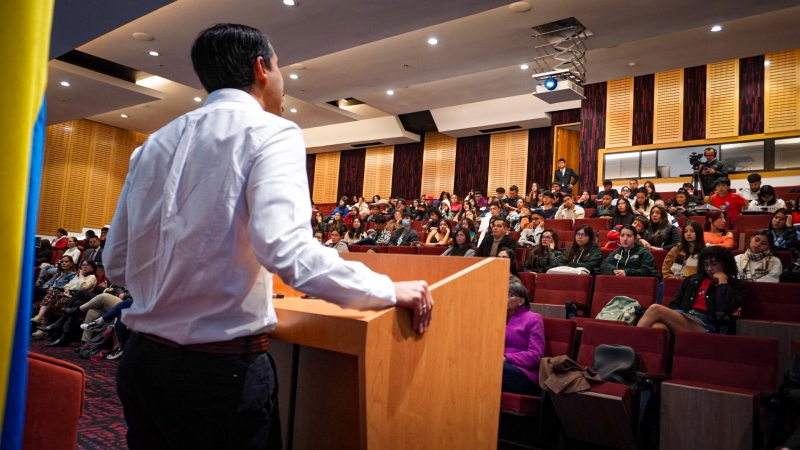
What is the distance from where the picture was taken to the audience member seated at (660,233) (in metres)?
5.80

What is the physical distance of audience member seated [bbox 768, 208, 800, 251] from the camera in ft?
16.6

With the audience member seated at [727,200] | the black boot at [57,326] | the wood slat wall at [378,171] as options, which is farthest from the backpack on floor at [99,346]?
the wood slat wall at [378,171]

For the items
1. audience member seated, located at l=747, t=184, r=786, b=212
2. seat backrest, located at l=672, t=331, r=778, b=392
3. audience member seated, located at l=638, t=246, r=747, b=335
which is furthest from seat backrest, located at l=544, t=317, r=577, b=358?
audience member seated, located at l=747, t=184, r=786, b=212

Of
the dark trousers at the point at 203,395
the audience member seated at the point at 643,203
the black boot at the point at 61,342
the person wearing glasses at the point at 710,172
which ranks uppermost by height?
the person wearing glasses at the point at 710,172

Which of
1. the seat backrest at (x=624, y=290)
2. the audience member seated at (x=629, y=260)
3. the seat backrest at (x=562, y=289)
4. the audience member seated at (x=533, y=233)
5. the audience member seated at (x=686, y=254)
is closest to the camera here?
the seat backrest at (x=624, y=290)

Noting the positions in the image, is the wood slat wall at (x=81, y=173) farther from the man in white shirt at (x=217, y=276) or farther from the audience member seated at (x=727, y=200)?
the man in white shirt at (x=217, y=276)

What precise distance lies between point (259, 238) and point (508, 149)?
1242 cm

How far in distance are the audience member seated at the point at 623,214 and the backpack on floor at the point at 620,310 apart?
268 centimetres

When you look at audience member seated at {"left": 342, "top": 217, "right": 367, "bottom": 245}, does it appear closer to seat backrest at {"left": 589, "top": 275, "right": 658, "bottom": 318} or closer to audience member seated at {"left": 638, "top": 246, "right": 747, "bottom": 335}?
seat backrest at {"left": 589, "top": 275, "right": 658, "bottom": 318}

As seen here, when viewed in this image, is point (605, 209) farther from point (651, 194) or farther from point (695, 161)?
point (695, 161)

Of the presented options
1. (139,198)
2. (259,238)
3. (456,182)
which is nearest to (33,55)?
(259,238)

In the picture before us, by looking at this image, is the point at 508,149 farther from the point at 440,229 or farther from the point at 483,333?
the point at 483,333

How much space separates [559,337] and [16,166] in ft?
10.8

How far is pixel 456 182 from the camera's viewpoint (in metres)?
13.6
